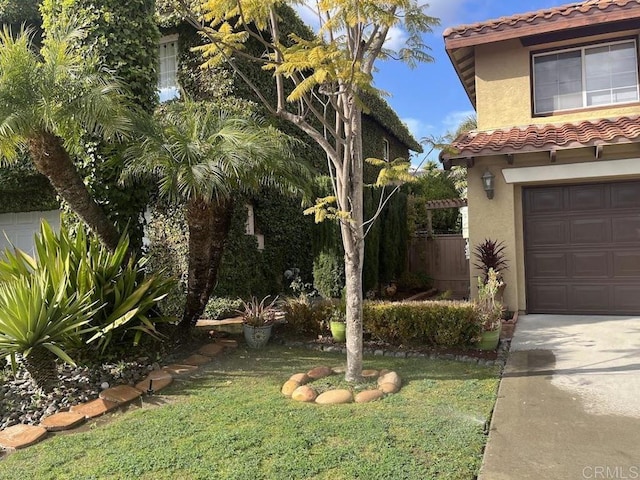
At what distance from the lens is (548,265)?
941cm

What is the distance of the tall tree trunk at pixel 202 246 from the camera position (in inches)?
287

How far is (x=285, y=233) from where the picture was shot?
12734 millimetres

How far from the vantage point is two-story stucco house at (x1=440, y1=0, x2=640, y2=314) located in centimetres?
879

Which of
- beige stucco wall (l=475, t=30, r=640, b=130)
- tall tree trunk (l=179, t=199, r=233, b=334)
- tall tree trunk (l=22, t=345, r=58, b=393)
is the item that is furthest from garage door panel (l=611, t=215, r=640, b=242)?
tall tree trunk (l=22, t=345, r=58, b=393)

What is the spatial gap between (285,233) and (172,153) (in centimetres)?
643

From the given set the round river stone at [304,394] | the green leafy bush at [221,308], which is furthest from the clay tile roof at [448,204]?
the round river stone at [304,394]

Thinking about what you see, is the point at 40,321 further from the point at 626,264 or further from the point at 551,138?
the point at 626,264

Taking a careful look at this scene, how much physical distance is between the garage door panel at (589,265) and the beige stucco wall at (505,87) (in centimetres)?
278

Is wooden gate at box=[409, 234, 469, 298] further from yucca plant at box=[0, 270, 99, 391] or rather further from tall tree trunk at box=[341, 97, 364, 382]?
yucca plant at box=[0, 270, 99, 391]

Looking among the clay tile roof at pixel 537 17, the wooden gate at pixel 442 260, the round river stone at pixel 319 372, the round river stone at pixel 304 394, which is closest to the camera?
the round river stone at pixel 304 394

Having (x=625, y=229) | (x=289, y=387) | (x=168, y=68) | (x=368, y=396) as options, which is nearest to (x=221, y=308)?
(x=289, y=387)

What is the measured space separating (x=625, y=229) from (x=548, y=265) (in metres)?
1.51

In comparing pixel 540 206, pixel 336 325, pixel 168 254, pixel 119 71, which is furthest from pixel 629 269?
pixel 119 71

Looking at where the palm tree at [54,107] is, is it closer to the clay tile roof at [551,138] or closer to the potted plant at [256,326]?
the potted plant at [256,326]
